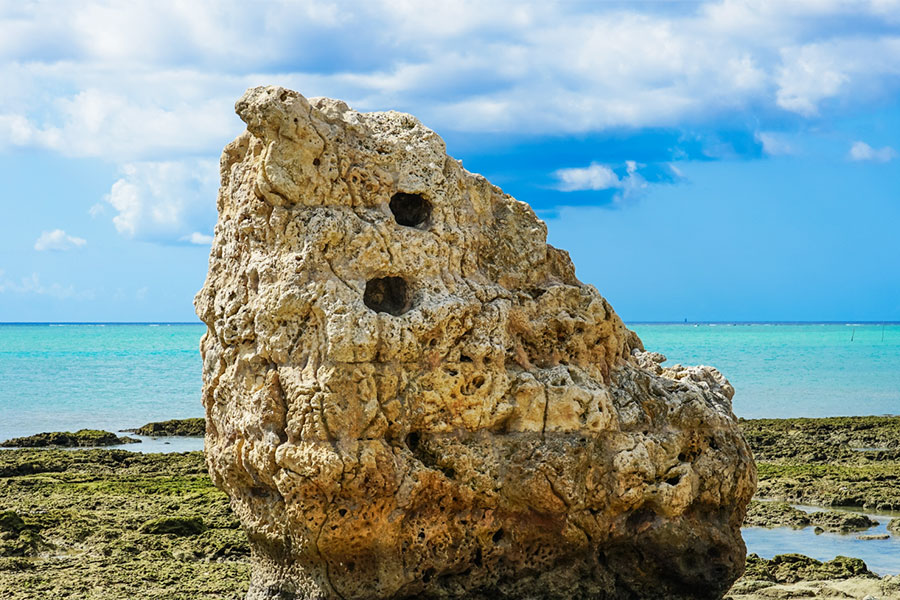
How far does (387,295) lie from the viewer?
746 cm

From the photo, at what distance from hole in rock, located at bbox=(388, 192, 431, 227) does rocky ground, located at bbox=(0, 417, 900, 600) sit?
323 cm

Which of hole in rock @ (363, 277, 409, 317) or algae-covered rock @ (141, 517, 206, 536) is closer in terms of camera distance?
hole in rock @ (363, 277, 409, 317)

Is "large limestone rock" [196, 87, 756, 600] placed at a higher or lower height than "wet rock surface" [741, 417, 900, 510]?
higher

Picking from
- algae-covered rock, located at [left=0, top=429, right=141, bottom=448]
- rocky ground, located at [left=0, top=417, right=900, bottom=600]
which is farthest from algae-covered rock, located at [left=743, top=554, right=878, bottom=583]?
algae-covered rock, located at [left=0, top=429, right=141, bottom=448]

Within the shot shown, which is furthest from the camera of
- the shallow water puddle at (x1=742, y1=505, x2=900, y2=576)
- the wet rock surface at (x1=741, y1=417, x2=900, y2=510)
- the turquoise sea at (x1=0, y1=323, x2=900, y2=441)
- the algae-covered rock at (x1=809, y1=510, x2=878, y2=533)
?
the turquoise sea at (x1=0, y1=323, x2=900, y2=441)

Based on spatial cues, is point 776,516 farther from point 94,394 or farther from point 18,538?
point 94,394

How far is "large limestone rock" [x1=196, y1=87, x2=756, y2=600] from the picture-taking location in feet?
22.6

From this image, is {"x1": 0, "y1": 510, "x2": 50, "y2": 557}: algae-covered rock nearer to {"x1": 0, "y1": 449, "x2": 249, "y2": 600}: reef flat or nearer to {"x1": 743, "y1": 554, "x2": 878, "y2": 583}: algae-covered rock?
{"x1": 0, "y1": 449, "x2": 249, "y2": 600}: reef flat

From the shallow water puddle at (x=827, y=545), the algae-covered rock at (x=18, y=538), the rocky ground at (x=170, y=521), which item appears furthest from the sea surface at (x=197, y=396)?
the algae-covered rock at (x=18, y=538)

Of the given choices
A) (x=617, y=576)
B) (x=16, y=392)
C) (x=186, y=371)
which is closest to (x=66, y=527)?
(x=617, y=576)

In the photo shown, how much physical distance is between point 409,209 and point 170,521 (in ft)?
16.1

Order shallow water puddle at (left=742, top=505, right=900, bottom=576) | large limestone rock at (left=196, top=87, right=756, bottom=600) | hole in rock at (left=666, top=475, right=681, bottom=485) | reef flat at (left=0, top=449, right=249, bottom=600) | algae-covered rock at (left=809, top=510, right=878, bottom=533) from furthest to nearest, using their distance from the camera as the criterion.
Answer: algae-covered rock at (left=809, top=510, right=878, bottom=533), shallow water puddle at (left=742, top=505, right=900, bottom=576), reef flat at (left=0, top=449, right=249, bottom=600), hole in rock at (left=666, top=475, right=681, bottom=485), large limestone rock at (left=196, top=87, right=756, bottom=600)

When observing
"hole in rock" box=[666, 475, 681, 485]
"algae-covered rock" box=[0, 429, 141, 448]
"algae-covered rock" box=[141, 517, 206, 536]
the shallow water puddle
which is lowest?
the shallow water puddle

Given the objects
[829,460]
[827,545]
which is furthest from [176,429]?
[827,545]
